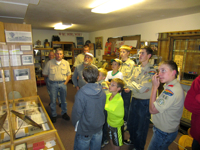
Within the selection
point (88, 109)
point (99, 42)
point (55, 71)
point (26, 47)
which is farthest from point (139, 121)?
point (99, 42)

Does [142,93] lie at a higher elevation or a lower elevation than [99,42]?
lower

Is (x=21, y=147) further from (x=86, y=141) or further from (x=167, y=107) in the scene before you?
(x=167, y=107)

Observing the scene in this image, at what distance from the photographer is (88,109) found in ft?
4.17

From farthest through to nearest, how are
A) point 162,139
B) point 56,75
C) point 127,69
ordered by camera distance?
point 56,75 < point 127,69 < point 162,139

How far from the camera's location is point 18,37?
2.26 meters

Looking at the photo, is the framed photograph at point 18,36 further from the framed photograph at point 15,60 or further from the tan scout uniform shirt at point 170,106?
the tan scout uniform shirt at point 170,106

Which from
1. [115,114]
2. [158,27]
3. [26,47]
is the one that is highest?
[158,27]

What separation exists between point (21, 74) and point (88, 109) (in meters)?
1.82

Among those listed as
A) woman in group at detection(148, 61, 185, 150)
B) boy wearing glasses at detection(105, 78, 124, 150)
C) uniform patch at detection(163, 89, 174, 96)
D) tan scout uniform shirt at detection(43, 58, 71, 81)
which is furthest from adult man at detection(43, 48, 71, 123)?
uniform patch at detection(163, 89, 174, 96)

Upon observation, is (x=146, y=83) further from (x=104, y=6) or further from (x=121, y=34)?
(x=121, y=34)

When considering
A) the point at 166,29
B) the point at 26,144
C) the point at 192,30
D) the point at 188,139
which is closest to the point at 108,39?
the point at 166,29

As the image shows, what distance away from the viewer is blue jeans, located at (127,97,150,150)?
1848 millimetres

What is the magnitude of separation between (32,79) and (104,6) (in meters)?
1.96

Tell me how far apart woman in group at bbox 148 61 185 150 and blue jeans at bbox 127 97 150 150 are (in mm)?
505
